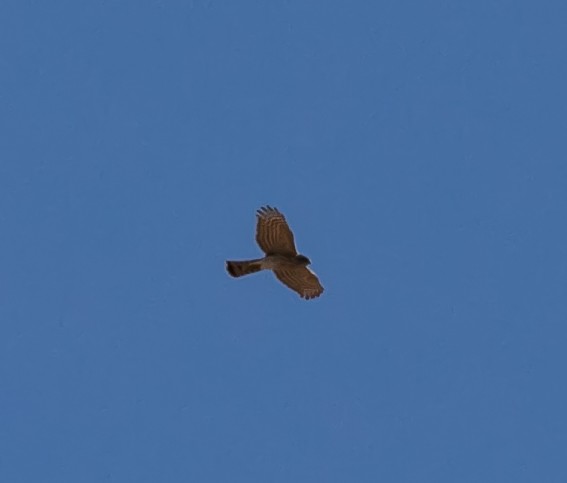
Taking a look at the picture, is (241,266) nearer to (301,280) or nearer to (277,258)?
(277,258)

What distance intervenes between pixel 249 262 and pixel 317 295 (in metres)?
2.02

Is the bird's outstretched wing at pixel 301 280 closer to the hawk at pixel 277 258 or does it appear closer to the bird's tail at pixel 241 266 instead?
the hawk at pixel 277 258

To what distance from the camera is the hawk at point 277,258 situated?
3809cm

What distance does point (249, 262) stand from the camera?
38.6m

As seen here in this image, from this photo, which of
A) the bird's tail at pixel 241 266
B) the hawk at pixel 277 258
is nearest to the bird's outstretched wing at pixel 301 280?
the hawk at pixel 277 258

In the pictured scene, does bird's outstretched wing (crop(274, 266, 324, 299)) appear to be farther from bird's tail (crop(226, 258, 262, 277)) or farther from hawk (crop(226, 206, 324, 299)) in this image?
bird's tail (crop(226, 258, 262, 277))

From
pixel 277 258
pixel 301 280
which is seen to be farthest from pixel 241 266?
pixel 301 280

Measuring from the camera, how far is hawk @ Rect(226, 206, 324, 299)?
38094 millimetres

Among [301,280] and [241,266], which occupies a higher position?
[301,280]

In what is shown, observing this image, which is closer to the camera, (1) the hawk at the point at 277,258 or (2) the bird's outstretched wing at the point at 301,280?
(1) the hawk at the point at 277,258

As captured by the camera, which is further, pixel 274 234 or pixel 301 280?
pixel 301 280

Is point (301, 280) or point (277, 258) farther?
point (301, 280)

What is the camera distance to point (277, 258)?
38.6m

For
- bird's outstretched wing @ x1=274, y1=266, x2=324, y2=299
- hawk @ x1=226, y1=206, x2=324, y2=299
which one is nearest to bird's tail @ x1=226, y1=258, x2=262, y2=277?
hawk @ x1=226, y1=206, x2=324, y2=299
